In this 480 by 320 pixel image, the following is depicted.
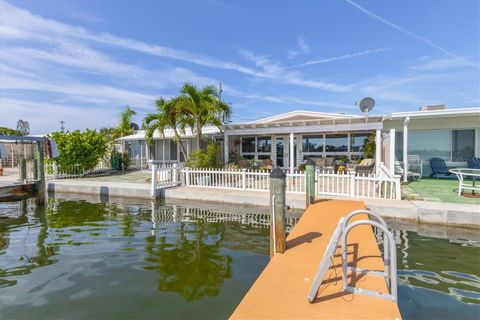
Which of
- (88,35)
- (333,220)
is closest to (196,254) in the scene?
(333,220)

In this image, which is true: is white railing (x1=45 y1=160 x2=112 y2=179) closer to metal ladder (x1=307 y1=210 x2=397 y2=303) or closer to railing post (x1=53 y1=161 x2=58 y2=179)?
railing post (x1=53 y1=161 x2=58 y2=179)

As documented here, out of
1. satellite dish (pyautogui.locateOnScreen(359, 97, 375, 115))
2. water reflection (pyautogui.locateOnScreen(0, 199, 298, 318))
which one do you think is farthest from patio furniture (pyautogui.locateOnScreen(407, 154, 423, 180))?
water reflection (pyautogui.locateOnScreen(0, 199, 298, 318))

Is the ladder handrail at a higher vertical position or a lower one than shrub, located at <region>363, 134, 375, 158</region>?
lower

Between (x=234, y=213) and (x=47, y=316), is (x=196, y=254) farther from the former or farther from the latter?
(x=234, y=213)

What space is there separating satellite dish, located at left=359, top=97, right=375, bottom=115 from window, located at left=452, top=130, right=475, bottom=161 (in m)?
3.79

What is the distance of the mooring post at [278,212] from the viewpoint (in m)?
4.07

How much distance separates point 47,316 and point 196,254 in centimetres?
242

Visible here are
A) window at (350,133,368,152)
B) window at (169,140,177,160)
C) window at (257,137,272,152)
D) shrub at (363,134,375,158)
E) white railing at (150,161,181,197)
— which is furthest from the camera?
window at (169,140,177,160)

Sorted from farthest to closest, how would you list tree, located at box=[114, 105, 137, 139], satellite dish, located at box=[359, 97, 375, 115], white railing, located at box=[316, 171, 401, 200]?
tree, located at box=[114, 105, 137, 139] < satellite dish, located at box=[359, 97, 375, 115] < white railing, located at box=[316, 171, 401, 200]

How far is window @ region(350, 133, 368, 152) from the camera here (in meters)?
14.7

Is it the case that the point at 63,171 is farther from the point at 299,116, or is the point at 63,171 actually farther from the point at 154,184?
the point at 299,116

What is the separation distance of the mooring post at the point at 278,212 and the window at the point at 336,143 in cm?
1216

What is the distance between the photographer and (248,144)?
17.5 meters

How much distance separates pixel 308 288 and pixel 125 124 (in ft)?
91.1
